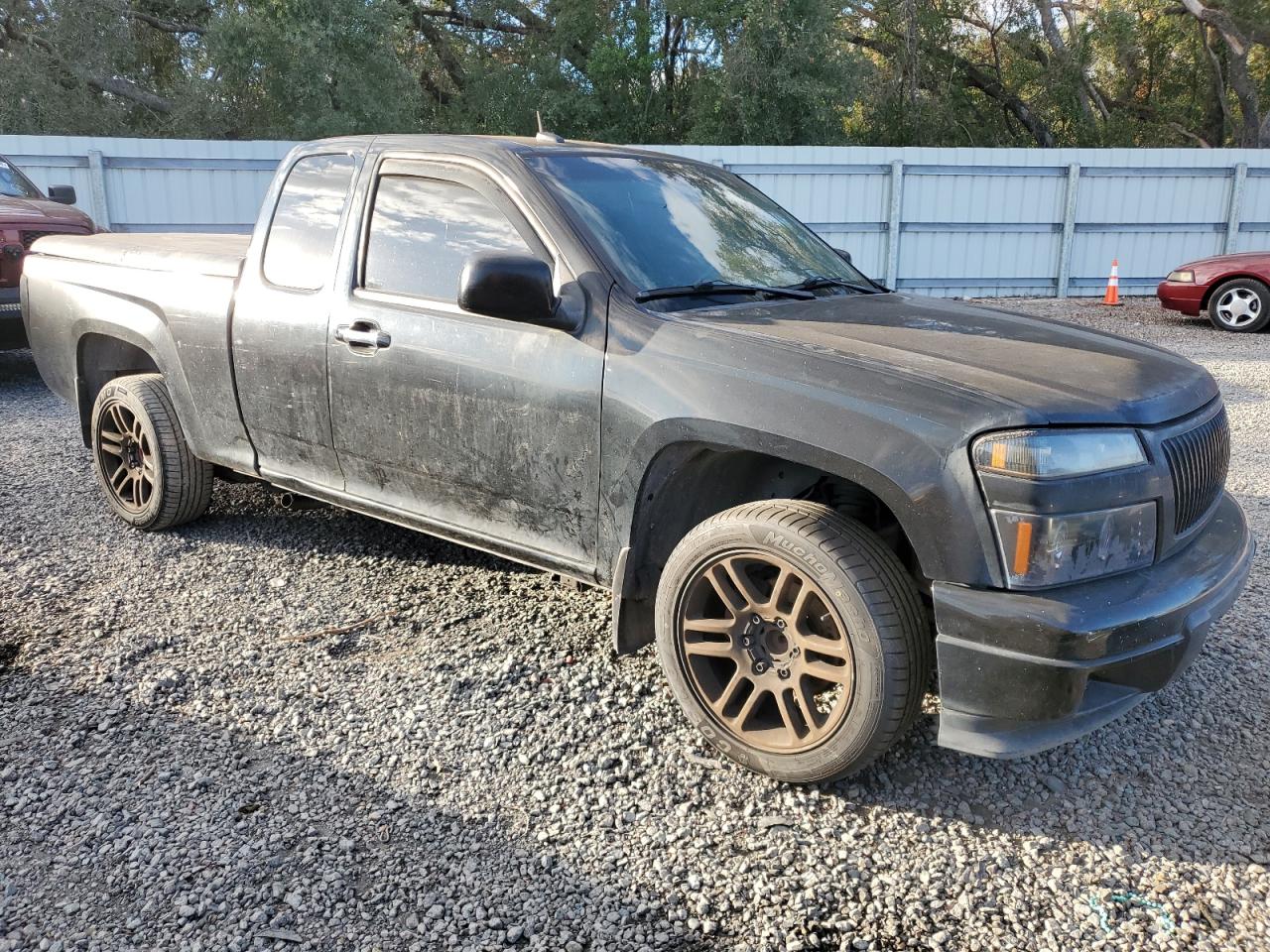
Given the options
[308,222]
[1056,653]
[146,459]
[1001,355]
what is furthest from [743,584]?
[146,459]

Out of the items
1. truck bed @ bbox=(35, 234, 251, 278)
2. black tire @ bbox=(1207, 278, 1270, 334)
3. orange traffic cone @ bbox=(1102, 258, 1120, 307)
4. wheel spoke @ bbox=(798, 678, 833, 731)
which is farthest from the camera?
orange traffic cone @ bbox=(1102, 258, 1120, 307)

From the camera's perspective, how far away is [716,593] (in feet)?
9.86

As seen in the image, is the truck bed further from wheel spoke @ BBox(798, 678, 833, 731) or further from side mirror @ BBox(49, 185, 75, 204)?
side mirror @ BBox(49, 185, 75, 204)

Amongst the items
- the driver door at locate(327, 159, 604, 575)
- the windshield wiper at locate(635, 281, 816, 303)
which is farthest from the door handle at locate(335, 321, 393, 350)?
the windshield wiper at locate(635, 281, 816, 303)

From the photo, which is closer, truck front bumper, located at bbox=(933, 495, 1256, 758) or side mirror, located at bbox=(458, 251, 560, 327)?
truck front bumper, located at bbox=(933, 495, 1256, 758)

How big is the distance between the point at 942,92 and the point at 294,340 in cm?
2372

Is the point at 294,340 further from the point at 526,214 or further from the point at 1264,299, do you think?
the point at 1264,299

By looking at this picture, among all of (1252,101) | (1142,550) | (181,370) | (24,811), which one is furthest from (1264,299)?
(1252,101)

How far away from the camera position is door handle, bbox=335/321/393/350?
3662mm

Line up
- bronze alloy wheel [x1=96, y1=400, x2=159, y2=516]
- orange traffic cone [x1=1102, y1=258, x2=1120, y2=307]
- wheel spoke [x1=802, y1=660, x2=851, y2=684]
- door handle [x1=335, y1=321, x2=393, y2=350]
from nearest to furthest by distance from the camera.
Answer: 1. wheel spoke [x1=802, y1=660, x2=851, y2=684]
2. door handle [x1=335, y1=321, x2=393, y2=350]
3. bronze alloy wheel [x1=96, y1=400, x2=159, y2=516]
4. orange traffic cone [x1=1102, y1=258, x2=1120, y2=307]

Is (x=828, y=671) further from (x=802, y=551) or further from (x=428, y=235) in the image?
(x=428, y=235)

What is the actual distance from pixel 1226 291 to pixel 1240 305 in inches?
9.6

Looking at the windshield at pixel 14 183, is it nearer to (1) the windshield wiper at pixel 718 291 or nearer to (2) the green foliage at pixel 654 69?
(1) the windshield wiper at pixel 718 291

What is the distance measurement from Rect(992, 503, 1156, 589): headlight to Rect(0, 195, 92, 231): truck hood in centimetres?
832
